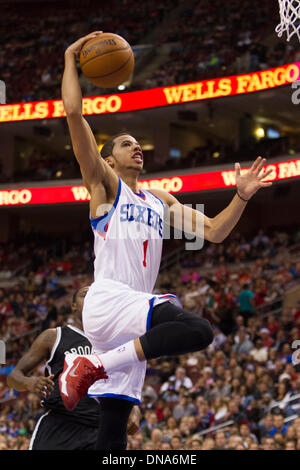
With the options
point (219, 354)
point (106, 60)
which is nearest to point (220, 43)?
point (219, 354)

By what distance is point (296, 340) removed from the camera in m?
12.9

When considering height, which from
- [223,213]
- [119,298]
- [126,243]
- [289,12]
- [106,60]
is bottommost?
[119,298]

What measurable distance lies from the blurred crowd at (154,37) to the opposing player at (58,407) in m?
15.9

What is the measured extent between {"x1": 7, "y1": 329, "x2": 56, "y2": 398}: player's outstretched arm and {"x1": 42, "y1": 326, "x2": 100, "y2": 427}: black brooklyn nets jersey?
7 cm

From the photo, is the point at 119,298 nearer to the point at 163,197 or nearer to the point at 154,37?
the point at 163,197

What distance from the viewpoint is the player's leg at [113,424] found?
445 cm

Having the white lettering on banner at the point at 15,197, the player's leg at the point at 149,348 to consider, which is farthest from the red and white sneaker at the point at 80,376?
the white lettering on banner at the point at 15,197

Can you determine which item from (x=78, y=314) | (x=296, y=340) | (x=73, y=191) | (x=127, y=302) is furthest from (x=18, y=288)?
(x=127, y=302)

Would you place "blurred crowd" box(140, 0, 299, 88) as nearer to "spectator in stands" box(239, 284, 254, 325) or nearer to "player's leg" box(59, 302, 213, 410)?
"spectator in stands" box(239, 284, 254, 325)

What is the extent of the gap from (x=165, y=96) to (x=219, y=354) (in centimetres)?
1119

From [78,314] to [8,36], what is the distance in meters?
27.3

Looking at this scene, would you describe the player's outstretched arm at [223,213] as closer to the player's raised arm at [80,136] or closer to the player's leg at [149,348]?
the player's raised arm at [80,136]

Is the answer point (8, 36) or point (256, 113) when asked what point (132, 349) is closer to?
point (256, 113)

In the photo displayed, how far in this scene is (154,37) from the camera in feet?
94.2
